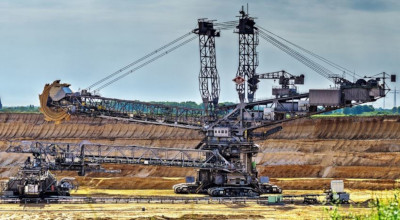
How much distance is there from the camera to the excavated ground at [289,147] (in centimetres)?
12888

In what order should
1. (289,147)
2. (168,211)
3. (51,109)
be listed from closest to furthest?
(168,211), (51,109), (289,147)

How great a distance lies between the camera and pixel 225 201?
334 feet

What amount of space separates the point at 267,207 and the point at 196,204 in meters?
7.54

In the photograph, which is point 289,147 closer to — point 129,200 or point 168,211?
point 129,200

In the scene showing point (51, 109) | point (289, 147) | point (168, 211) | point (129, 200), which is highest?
point (51, 109)

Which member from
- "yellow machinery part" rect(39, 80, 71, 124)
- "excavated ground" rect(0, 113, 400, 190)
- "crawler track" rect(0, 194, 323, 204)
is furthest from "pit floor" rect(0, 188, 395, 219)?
"excavated ground" rect(0, 113, 400, 190)

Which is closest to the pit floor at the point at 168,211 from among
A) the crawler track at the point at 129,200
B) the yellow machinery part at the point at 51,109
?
the crawler track at the point at 129,200

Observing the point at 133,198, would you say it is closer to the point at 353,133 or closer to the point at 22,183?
the point at 22,183

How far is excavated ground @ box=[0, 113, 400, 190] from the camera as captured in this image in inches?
5074

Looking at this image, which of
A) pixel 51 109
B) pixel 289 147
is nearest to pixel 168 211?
pixel 51 109

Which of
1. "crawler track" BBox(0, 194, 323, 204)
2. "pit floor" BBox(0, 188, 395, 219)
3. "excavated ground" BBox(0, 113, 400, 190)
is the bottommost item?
"pit floor" BBox(0, 188, 395, 219)

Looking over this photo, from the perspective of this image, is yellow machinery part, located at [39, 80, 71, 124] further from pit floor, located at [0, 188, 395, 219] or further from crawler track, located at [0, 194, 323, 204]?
pit floor, located at [0, 188, 395, 219]

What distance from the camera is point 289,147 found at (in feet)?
523

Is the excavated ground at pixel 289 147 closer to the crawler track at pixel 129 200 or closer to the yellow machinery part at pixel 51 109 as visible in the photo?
the yellow machinery part at pixel 51 109
